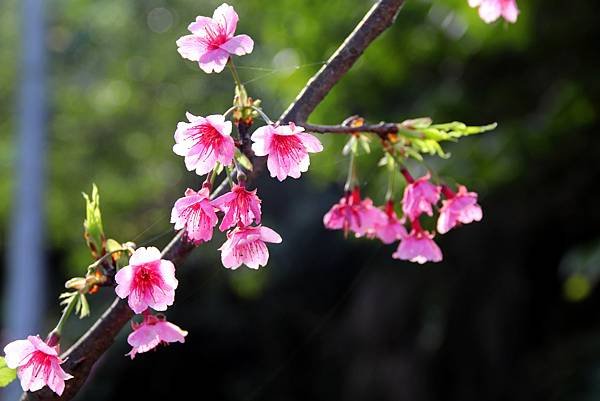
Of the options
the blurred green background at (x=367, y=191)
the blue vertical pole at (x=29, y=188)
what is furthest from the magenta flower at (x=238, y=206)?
the blue vertical pole at (x=29, y=188)

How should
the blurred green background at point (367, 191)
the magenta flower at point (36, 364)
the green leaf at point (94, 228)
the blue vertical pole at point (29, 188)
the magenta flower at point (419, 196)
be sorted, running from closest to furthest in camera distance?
the magenta flower at point (36, 364), the green leaf at point (94, 228), the magenta flower at point (419, 196), the blurred green background at point (367, 191), the blue vertical pole at point (29, 188)

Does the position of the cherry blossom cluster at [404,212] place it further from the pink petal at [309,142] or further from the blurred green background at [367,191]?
the blurred green background at [367,191]

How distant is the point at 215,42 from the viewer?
2.81 feet

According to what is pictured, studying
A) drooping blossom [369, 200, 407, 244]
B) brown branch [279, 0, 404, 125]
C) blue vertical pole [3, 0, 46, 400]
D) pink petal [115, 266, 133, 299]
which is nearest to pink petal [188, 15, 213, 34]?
brown branch [279, 0, 404, 125]

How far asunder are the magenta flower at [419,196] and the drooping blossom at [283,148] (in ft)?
0.75

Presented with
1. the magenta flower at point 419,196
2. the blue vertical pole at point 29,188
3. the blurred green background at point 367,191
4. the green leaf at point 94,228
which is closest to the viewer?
the green leaf at point 94,228

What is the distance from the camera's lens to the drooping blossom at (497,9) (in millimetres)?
1086

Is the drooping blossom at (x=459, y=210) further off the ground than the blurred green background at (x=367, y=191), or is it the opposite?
the blurred green background at (x=367, y=191)

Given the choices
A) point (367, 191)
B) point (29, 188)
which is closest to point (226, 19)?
point (367, 191)

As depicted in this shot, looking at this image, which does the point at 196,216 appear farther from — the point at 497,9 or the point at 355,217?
the point at 497,9

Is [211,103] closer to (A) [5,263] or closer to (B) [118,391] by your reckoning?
(B) [118,391]

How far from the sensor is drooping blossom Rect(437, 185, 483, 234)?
3.44 ft

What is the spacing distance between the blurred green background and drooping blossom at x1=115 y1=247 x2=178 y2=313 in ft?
4.01

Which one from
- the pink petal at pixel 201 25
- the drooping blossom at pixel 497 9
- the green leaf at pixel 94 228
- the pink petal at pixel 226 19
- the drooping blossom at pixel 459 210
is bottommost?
the drooping blossom at pixel 459 210
